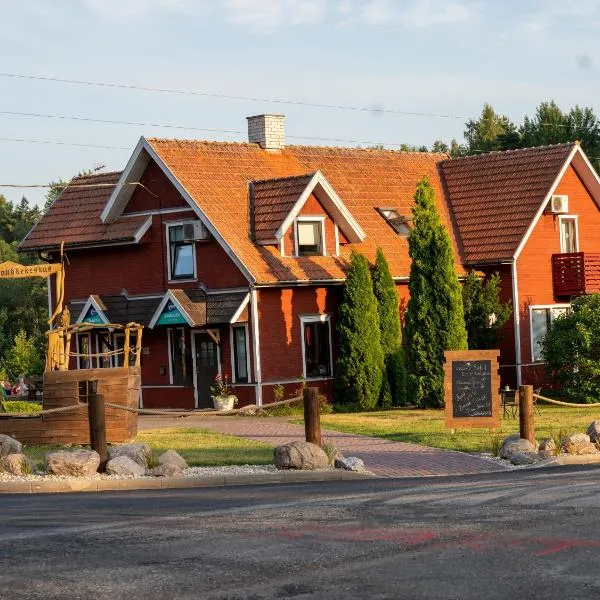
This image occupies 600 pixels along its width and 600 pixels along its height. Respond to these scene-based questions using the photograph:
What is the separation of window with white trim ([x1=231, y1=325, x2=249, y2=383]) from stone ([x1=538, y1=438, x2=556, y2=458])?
15.4m

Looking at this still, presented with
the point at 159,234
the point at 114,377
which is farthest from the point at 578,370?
the point at 114,377

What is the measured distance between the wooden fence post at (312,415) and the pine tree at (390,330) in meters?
16.3

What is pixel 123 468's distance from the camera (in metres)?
21.5

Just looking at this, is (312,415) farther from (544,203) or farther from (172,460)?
(544,203)

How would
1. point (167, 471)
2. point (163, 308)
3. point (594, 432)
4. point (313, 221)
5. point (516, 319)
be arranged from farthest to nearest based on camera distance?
point (516, 319) → point (313, 221) → point (163, 308) → point (594, 432) → point (167, 471)

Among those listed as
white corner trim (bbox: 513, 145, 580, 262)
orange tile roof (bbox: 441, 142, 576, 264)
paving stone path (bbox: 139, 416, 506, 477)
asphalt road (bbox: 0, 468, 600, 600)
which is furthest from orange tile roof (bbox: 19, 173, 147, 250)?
asphalt road (bbox: 0, 468, 600, 600)

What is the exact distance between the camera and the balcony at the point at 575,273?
143 feet

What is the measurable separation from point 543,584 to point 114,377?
17.8m

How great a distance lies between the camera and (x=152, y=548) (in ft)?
41.7

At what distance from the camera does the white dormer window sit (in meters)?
39.8

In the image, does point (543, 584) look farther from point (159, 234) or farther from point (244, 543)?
point (159, 234)

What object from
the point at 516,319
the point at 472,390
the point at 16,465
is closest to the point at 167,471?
the point at 16,465

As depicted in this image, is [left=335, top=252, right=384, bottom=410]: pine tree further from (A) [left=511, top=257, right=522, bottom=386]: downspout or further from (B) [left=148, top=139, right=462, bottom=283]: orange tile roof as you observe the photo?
(A) [left=511, top=257, right=522, bottom=386]: downspout

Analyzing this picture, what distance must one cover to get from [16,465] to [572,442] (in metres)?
9.48
